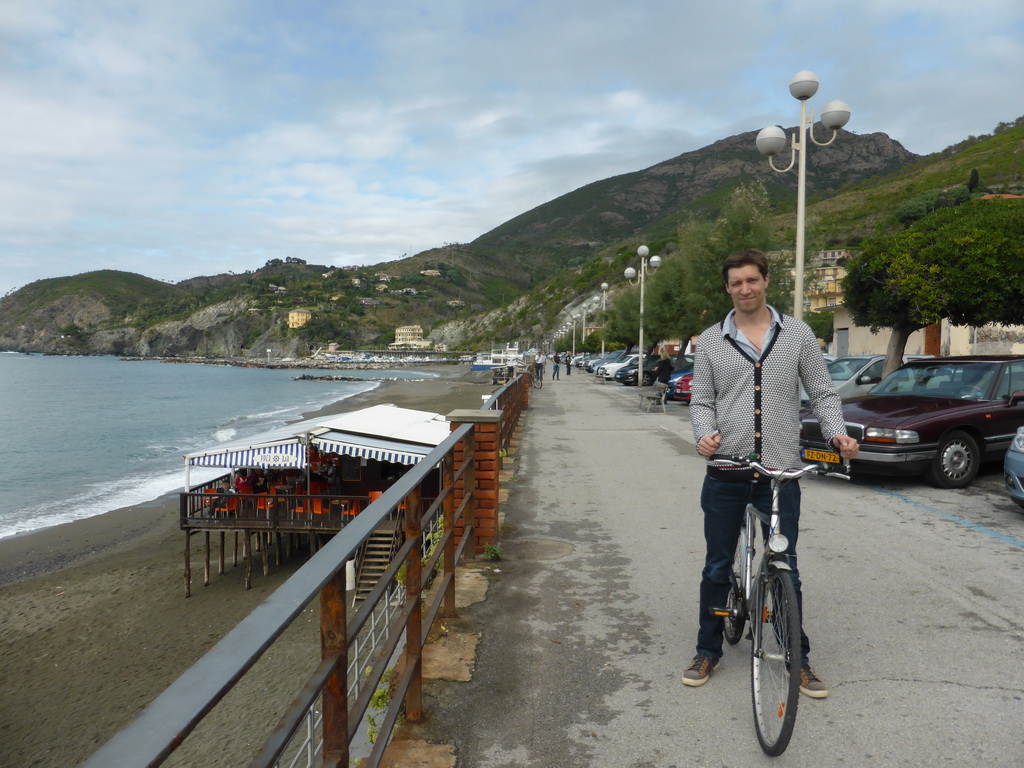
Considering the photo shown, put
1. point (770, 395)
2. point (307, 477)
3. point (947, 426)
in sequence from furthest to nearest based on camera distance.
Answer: point (307, 477), point (947, 426), point (770, 395)

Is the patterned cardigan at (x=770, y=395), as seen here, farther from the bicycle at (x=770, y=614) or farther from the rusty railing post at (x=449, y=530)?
the rusty railing post at (x=449, y=530)

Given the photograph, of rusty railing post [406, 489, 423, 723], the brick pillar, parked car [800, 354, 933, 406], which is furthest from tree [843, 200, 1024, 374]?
rusty railing post [406, 489, 423, 723]

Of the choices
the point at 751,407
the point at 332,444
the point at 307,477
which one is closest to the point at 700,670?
the point at 751,407

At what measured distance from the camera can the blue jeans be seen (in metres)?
3.39

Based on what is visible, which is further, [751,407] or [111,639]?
[111,639]

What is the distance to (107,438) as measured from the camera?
4053 cm

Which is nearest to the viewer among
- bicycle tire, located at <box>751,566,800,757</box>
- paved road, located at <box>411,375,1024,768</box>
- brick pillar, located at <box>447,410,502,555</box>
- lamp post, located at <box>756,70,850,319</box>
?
bicycle tire, located at <box>751,566,800,757</box>

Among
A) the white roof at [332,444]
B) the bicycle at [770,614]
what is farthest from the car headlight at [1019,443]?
the white roof at [332,444]

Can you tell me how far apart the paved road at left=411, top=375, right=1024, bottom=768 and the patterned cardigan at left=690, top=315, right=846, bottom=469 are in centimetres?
119

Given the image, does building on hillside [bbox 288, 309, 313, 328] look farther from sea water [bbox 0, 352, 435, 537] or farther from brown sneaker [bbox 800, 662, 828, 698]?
brown sneaker [bbox 800, 662, 828, 698]

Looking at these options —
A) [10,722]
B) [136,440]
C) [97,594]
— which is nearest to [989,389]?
[10,722]

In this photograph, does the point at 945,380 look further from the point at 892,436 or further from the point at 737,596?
the point at 737,596

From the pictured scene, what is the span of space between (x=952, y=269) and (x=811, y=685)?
39.3ft

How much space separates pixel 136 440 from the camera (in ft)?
130
